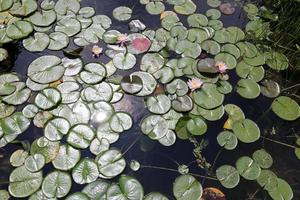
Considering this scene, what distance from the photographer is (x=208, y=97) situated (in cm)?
233

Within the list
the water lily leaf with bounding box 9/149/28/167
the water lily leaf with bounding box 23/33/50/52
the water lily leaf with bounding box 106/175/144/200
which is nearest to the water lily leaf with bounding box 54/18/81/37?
the water lily leaf with bounding box 23/33/50/52

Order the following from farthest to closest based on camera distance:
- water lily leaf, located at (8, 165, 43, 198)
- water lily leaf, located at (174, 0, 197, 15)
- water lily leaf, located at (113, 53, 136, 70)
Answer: water lily leaf, located at (174, 0, 197, 15)
water lily leaf, located at (113, 53, 136, 70)
water lily leaf, located at (8, 165, 43, 198)

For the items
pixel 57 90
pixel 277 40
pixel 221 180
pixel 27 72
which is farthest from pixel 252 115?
pixel 27 72

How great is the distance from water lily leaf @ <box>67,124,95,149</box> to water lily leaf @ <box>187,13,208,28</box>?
3.82 ft

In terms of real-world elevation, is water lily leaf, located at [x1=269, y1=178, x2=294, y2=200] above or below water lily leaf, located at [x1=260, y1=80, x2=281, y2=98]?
below

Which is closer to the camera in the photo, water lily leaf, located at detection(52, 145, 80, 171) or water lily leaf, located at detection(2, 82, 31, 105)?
water lily leaf, located at detection(52, 145, 80, 171)

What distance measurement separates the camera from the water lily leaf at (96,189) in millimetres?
1923

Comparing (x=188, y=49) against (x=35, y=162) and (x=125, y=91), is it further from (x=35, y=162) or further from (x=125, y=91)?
(x=35, y=162)

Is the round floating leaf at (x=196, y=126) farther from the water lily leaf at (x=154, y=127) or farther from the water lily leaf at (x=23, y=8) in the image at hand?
the water lily leaf at (x=23, y=8)

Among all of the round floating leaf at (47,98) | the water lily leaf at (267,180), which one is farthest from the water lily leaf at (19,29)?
the water lily leaf at (267,180)

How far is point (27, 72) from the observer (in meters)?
2.40

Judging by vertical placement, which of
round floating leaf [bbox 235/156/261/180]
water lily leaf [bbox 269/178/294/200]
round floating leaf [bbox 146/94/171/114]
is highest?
round floating leaf [bbox 146/94/171/114]

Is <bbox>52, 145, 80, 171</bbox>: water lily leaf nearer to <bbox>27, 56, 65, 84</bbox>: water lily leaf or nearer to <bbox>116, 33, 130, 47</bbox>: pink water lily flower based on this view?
<bbox>27, 56, 65, 84</bbox>: water lily leaf

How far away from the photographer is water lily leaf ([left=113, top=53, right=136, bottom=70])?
244 centimetres
